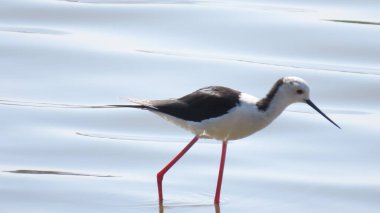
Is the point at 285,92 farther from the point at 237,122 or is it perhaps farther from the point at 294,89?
the point at 237,122

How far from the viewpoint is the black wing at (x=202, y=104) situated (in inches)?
311

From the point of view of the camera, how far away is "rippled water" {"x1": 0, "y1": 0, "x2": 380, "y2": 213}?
8.20 metres

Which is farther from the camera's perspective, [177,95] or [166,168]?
[177,95]

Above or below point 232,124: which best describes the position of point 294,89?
above

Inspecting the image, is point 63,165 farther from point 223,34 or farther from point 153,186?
point 223,34

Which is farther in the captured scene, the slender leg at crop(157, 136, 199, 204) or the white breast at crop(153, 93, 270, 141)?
the slender leg at crop(157, 136, 199, 204)

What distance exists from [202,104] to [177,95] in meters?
2.30

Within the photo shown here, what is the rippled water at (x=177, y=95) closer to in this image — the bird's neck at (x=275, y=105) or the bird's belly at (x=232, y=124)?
the bird's belly at (x=232, y=124)

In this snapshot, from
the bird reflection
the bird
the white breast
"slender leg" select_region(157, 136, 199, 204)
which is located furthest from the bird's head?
the bird reflection

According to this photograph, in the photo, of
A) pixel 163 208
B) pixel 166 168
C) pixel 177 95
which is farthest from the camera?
pixel 177 95

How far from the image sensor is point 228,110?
7.89m

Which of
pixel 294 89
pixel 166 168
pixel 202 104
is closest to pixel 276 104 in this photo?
pixel 294 89

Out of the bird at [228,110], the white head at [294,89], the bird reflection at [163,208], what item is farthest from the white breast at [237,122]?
the bird reflection at [163,208]

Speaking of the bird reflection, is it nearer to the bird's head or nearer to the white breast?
the white breast
